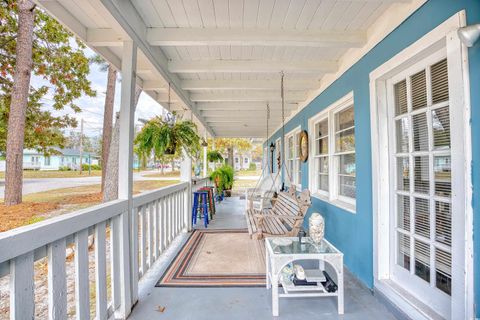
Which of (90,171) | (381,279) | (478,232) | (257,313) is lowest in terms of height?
(257,313)

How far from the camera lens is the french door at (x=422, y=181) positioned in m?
1.55

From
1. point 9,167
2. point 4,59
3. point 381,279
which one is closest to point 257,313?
point 381,279

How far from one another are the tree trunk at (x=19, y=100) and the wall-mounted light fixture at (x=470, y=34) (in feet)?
9.89

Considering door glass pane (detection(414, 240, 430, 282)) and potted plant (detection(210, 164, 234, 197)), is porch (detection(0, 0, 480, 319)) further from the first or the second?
potted plant (detection(210, 164, 234, 197))

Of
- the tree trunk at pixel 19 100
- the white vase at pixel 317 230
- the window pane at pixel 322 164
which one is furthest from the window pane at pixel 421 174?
the tree trunk at pixel 19 100

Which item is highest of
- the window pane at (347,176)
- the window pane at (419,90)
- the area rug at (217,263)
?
the window pane at (419,90)

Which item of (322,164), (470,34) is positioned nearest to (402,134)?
(470,34)

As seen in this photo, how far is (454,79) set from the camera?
4.43 feet

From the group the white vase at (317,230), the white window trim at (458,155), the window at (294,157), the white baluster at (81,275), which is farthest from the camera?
the window at (294,157)

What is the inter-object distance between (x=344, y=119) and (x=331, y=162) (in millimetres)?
612

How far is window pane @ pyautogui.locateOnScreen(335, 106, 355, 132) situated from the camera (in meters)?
2.83

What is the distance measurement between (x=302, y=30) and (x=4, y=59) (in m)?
2.86

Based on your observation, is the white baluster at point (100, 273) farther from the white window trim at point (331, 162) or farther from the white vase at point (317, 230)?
the white window trim at point (331, 162)

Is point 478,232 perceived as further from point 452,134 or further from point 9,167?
point 9,167
